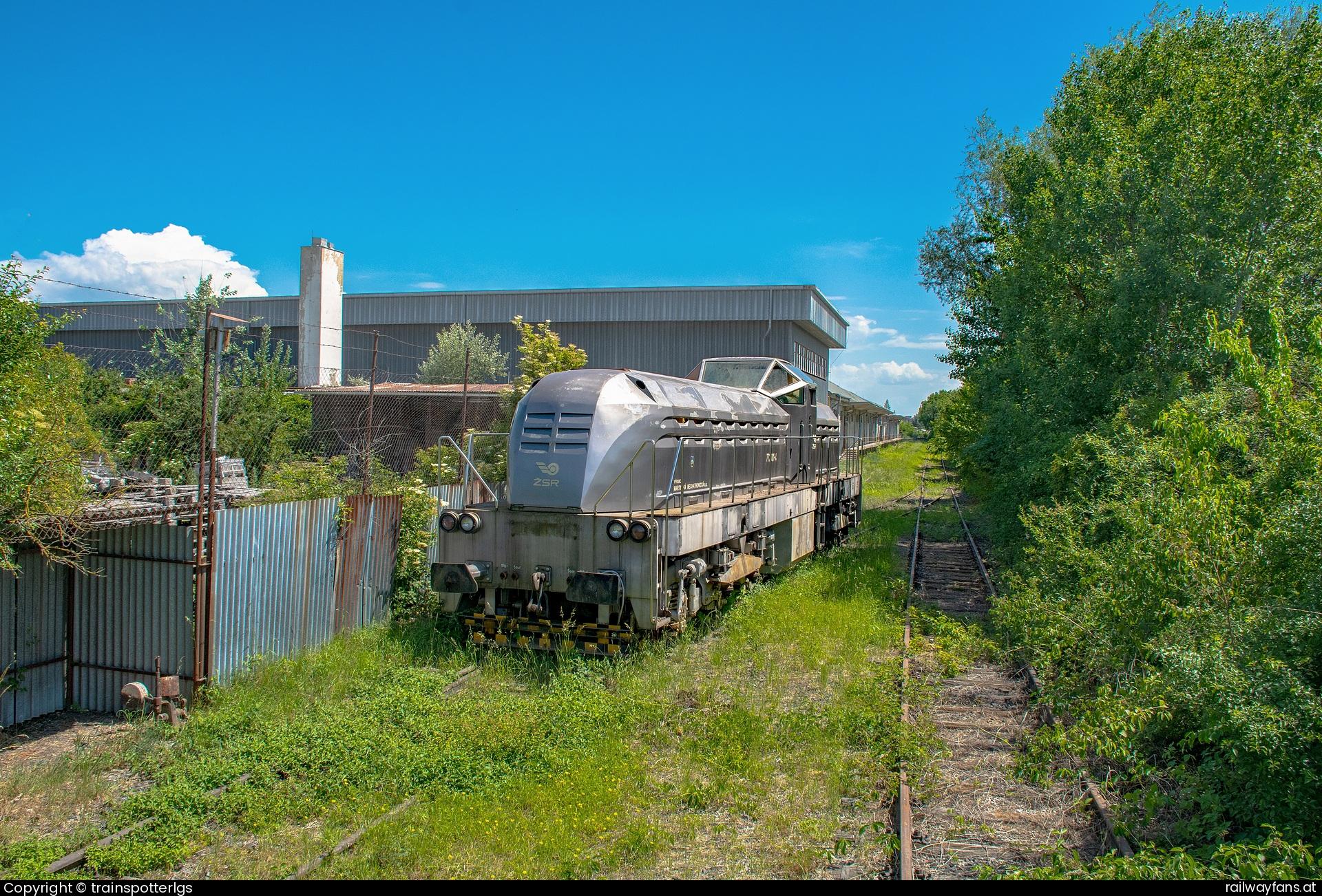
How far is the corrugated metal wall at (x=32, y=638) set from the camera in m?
7.44

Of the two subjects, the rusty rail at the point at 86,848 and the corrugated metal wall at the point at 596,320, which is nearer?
the rusty rail at the point at 86,848

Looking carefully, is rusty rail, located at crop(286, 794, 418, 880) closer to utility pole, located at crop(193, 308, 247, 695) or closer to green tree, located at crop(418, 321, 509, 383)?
utility pole, located at crop(193, 308, 247, 695)

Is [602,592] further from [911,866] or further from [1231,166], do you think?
[1231,166]

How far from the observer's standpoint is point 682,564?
8.88 meters

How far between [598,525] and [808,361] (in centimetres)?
2782

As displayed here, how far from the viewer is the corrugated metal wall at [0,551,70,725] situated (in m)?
7.44

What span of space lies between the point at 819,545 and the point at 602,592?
26.3 feet

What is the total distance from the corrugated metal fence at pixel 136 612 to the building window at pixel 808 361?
2288 centimetres

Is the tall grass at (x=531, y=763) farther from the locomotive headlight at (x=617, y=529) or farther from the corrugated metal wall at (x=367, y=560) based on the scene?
the locomotive headlight at (x=617, y=529)

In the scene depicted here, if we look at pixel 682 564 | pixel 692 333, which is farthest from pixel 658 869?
pixel 692 333

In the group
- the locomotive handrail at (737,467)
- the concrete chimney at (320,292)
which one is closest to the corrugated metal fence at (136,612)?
the locomotive handrail at (737,467)

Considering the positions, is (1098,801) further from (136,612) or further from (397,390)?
(397,390)

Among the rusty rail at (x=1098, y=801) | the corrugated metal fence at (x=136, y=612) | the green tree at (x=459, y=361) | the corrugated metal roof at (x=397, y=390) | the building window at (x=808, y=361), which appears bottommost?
the rusty rail at (x=1098, y=801)

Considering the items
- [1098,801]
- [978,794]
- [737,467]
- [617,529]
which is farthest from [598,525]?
[1098,801]
